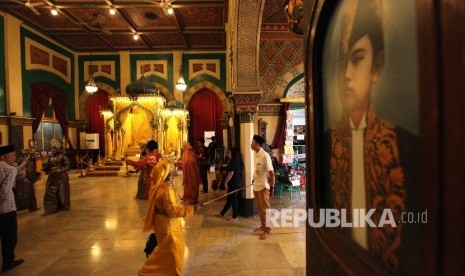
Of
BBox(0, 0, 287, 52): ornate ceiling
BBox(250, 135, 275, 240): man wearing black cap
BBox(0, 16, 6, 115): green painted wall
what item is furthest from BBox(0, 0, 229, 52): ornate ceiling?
BBox(250, 135, 275, 240): man wearing black cap

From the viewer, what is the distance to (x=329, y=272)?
1023 mm

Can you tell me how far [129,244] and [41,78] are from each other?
11.8 meters

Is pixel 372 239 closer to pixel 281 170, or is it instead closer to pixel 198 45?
pixel 281 170

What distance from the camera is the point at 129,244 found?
4.50m

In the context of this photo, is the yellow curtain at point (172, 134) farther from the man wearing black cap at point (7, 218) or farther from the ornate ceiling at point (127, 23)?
the man wearing black cap at point (7, 218)

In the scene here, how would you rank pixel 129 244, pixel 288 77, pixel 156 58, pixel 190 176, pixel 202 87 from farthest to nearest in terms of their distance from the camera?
pixel 202 87 → pixel 156 58 → pixel 288 77 → pixel 190 176 → pixel 129 244

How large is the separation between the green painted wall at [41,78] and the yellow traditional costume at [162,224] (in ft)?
38.2

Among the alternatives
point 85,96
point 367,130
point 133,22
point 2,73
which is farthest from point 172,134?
point 367,130

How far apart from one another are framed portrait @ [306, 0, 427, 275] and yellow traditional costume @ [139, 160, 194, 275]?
213 cm

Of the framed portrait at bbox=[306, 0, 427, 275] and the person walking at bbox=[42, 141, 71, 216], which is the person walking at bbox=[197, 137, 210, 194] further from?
the framed portrait at bbox=[306, 0, 427, 275]

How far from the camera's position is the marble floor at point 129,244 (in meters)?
3.66

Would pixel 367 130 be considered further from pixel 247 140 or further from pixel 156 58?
pixel 156 58

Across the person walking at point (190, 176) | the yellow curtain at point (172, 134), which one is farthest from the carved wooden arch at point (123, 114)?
the person walking at point (190, 176)

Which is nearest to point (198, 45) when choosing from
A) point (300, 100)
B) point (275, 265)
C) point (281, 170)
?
point (300, 100)
